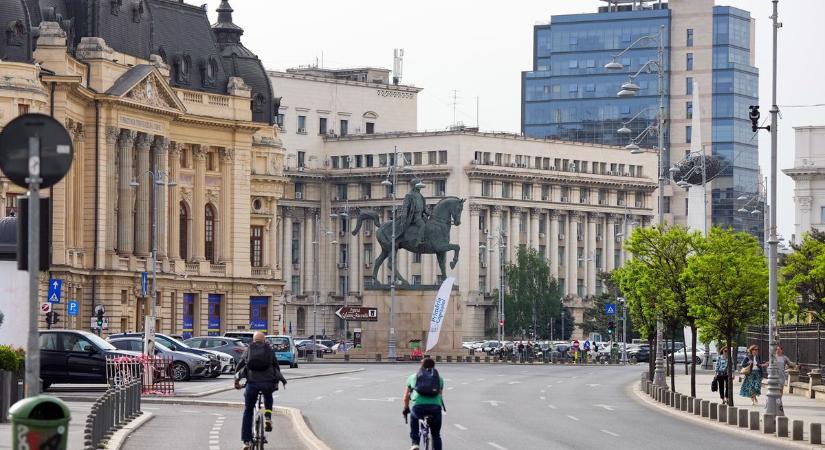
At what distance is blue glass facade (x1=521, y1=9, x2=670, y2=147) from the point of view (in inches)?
7623

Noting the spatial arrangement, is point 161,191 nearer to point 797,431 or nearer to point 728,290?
point 728,290

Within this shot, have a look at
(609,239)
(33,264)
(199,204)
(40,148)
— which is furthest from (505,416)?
(609,239)

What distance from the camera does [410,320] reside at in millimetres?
96438

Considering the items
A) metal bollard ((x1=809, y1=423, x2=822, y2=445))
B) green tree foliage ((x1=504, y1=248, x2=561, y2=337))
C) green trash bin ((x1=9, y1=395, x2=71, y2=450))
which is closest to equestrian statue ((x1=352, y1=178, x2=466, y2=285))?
green tree foliage ((x1=504, y1=248, x2=561, y2=337))

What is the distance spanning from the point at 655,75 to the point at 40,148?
182m

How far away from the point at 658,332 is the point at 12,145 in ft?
149

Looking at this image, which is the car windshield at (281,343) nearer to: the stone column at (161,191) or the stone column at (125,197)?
→ the stone column at (125,197)

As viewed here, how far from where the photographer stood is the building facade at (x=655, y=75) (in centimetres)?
19450

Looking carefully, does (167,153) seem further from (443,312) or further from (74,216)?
(443,312)

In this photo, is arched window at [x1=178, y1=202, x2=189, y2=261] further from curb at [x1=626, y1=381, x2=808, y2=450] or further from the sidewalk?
curb at [x1=626, y1=381, x2=808, y2=450]

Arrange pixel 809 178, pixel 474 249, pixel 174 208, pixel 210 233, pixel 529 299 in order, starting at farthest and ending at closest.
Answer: pixel 474 249 < pixel 529 299 < pixel 809 178 < pixel 210 233 < pixel 174 208

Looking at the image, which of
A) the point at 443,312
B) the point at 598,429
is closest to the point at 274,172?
the point at 443,312

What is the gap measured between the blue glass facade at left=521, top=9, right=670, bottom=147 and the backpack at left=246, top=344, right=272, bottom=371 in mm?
165926

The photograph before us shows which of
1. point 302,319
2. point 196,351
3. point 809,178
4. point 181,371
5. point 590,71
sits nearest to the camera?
point 181,371
